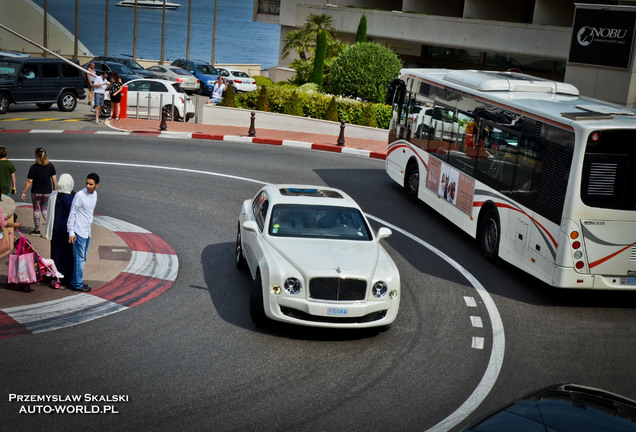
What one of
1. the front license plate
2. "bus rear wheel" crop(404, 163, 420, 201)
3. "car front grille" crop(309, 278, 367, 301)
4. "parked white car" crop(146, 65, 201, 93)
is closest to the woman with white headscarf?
"car front grille" crop(309, 278, 367, 301)

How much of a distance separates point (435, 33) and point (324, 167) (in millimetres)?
25291

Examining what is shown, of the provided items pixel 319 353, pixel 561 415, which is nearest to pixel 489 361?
pixel 319 353

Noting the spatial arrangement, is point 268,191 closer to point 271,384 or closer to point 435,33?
point 271,384

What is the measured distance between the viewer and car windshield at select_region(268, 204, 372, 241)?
12195 millimetres

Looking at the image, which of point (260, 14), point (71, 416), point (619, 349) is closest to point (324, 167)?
point (619, 349)

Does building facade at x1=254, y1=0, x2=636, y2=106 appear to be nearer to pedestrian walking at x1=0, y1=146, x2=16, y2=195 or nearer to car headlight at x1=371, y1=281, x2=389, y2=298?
pedestrian walking at x1=0, y1=146, x2=16, y2=195

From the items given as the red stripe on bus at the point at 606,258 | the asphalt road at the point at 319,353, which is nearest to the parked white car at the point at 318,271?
the asphalt road at the point at 319,353

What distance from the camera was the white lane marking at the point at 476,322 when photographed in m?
12.2

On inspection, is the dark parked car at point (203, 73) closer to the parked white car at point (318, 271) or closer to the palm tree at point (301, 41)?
the palm tree at point (301, 41)

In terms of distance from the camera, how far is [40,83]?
30.8 m

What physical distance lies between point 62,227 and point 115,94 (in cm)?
1849

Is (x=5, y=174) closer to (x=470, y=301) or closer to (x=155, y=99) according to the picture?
(x=470, y=301)

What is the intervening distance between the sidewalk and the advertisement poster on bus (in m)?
7.85

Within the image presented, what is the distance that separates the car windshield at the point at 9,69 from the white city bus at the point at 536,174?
1743 centimetres
